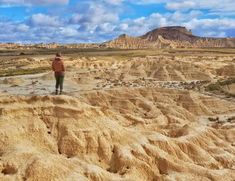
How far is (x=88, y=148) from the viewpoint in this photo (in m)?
26.0

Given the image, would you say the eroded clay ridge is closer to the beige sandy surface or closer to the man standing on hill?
the beige sandy surface

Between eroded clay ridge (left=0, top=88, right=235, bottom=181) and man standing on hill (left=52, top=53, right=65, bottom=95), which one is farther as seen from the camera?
man standing on hill (left=52, top=53, right=65, bottom=95)

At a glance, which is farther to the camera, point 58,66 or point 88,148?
point 58,66

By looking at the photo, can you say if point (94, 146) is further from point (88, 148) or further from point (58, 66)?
point (58, 66)

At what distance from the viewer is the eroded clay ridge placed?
23562 mm

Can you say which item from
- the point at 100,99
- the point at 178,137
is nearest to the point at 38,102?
the point at 178,137

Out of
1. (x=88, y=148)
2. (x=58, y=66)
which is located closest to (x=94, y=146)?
(x=88, y=148)

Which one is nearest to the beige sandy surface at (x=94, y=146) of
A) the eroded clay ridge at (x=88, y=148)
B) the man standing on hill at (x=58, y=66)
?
the eroded clay ridge at (x=88, y=148)

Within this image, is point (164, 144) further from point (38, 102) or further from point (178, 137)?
point (38, 102)

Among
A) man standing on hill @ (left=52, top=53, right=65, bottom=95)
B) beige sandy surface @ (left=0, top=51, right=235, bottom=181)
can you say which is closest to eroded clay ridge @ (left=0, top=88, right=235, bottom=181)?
beige sandy surface @ (left=0, top=51, right=235, bottom=181)

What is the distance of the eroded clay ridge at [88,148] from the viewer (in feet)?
77.3

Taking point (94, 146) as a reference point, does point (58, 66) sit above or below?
above

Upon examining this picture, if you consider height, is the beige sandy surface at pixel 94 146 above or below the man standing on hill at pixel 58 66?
below

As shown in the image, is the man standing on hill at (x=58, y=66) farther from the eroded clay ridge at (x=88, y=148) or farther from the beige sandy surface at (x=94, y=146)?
the eroded clay ridge at (x=88, y=148)
